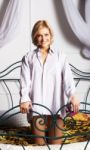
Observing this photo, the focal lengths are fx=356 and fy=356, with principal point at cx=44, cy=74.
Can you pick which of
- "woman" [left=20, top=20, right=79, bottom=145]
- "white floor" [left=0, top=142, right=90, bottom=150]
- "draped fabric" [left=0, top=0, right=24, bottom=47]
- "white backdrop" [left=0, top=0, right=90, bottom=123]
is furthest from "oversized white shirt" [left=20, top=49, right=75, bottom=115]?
"white backdrop" [left=0, top=0, right=90, bottom=123]

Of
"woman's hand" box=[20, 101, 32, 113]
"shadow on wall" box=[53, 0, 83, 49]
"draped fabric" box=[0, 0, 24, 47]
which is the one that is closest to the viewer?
"woman's hand" box=[20, 101, 32, 113]

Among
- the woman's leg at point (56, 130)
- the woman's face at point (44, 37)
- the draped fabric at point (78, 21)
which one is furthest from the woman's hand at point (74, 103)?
the draped fabric at point (78, 21)

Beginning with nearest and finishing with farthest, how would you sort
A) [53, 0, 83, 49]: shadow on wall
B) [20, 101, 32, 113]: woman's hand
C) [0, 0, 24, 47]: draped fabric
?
[20, 101, 32, 113]: woman's hand < [0, 0, 24, 47]: draped fabric < [53, 0, 83, 49]: shadow on wall

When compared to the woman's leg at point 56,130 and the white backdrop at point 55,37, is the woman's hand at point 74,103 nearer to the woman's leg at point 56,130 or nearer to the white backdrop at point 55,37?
the woman's leg at point 56,130

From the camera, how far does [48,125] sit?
1536 millimetres

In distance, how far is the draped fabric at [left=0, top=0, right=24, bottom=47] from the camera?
2377 mm

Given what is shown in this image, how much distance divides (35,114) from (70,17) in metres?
1.11

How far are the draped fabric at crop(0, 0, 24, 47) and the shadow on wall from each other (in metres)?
0.30

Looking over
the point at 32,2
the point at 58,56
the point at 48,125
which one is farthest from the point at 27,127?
the point at 32,2

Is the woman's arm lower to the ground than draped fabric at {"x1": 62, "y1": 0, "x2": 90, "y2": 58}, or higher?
lower

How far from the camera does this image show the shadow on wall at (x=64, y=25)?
2.58 metres

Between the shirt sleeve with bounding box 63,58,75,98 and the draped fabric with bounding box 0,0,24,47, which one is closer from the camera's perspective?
the shirt sleeve with bounding box 63,58,75,98

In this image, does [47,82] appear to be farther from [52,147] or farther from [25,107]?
[52,147]

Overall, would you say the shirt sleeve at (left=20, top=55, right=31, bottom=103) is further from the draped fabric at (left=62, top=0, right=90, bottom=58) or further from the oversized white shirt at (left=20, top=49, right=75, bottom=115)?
the draped fabric at (left=62, top=0, right=90, bottom=58)
